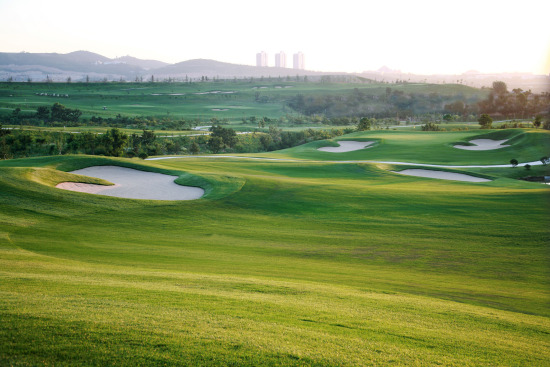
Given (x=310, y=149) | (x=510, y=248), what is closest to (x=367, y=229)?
(x=510, y=248)

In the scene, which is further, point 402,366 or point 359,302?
point 359,302

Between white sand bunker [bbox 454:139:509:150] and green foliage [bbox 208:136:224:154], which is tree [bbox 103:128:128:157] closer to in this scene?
green foliage [bbox 208:136:224:154]

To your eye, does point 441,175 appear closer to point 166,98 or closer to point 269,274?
point 269,274

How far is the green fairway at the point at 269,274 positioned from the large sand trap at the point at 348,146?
30.9m

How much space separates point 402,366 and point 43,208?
18.6 meters

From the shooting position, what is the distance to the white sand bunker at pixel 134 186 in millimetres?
25578

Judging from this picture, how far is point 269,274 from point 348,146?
170 ft

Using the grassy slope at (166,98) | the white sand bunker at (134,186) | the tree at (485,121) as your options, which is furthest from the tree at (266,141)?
the white sand bunker at (134,186)

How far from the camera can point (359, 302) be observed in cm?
1085

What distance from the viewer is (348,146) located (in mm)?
63625

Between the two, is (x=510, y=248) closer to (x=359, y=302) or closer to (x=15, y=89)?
(x=359, y=302)

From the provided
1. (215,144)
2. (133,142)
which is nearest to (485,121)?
(215,144)

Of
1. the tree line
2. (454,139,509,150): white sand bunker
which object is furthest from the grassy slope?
(454,139,509,150): white sand bunker

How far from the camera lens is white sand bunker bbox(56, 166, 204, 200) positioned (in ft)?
83.9
